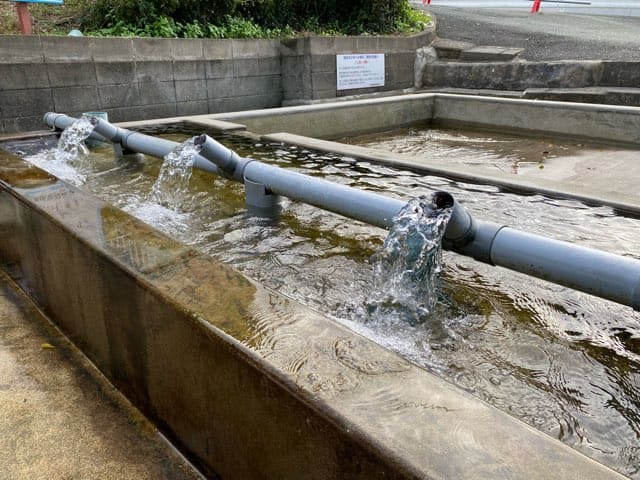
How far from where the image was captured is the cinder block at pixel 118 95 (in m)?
7.51

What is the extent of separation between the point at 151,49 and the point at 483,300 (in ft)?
23.1

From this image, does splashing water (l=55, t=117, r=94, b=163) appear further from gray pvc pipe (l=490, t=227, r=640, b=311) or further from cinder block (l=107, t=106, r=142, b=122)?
gray pvc pipe (l=490, t=227, r=640, b=311)

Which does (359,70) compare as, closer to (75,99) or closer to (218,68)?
(218,68)

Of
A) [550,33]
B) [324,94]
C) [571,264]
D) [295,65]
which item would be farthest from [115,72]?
[550,33]

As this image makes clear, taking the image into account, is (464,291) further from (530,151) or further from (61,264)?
(530,151)

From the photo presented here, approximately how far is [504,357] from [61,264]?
203 cm

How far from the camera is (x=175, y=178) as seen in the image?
3982 mm

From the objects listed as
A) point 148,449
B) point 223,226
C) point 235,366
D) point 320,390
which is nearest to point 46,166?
point 223,226

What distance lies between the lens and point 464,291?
257cm

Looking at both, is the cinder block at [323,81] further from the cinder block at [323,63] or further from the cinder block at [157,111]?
the cinder block at [157,111]

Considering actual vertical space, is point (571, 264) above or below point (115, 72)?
below

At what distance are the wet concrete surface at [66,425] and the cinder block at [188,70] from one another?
20.9ft

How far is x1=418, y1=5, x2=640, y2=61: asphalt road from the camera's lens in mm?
11938

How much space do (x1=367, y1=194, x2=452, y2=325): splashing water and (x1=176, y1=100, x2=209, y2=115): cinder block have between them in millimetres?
6784
